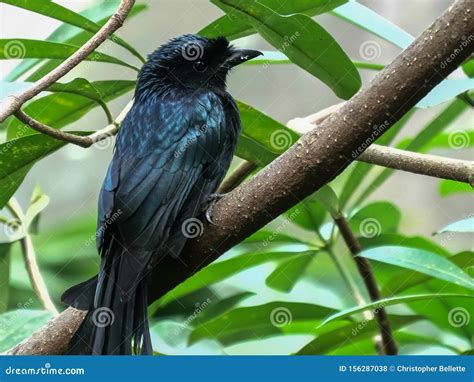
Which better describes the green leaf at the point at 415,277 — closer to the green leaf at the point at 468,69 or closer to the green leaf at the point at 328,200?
the green leaf at the point at 328,200

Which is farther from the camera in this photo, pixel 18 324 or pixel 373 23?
pixel 373 23

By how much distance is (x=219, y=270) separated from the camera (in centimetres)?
236

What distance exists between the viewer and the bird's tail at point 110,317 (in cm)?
188

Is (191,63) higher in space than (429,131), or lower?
higher

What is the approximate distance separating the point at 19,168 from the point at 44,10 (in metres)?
0.47

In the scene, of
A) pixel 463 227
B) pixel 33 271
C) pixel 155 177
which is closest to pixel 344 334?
pixel 463 227

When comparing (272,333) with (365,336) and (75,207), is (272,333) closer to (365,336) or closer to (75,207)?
(365,336)

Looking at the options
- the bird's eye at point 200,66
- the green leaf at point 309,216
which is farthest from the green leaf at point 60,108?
the green leaf at point 309,216

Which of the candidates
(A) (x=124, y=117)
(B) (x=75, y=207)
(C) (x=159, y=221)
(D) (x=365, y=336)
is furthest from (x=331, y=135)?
(B) (x=75, y=207)

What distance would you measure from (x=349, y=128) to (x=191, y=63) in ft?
3.44

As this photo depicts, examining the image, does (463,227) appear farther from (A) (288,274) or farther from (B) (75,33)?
(B) (75,33)

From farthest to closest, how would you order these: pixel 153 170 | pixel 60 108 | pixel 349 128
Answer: pixel 60 108 → pixel 153 170 → pixel 349 128

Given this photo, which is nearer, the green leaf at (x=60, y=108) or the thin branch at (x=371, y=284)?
the thin branch at (x=371, y=284)

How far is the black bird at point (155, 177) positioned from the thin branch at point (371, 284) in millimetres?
379
